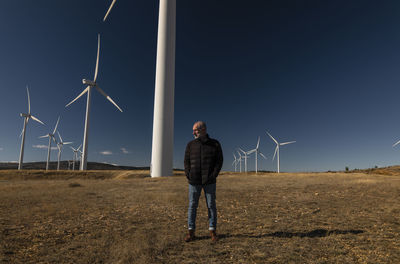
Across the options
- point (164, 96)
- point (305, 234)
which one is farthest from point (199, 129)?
point (164, 96)

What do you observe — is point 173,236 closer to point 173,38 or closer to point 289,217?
point 289,217

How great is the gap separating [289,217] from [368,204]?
173 inches

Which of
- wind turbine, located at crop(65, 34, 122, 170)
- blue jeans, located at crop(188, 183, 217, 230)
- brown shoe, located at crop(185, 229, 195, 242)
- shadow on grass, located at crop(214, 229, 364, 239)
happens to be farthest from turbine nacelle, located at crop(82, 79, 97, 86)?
shadow on grass, located at crop(214, 229, 364, 239)

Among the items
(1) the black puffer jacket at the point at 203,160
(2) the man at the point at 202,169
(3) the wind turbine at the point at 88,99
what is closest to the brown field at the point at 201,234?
(2) the man at the point at 202,169

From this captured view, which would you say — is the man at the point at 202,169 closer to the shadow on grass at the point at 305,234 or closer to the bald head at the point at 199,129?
the bald head at the point at 199,129

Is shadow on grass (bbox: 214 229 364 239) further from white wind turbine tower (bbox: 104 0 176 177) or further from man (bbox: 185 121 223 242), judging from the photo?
white wind turbine tower (bbox: 104 0 176 177)

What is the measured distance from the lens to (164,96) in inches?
1141

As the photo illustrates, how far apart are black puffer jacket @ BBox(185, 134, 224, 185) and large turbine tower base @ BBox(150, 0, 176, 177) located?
23561 millimetres

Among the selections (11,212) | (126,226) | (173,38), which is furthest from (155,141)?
(126,226)

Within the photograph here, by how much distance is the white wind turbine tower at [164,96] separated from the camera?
27938mm

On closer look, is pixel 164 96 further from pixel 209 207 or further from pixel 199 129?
pixel 209 207

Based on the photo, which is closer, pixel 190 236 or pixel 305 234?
pixel 190 236

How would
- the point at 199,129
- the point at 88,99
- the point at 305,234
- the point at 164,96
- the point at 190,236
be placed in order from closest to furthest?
the point at 190,236 < the point at 199,129 < the point at 305,234 < the point at 164,96 < the point at 88,99

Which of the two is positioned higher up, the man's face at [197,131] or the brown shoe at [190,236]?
the man's face at [197,131]
